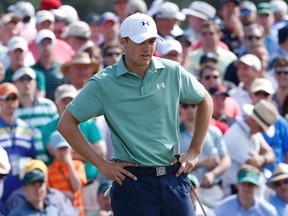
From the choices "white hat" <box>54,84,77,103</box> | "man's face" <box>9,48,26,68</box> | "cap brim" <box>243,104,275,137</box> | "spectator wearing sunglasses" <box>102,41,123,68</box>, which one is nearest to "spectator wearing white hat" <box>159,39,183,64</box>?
"spectator wearing sunglasses" <box>102,41,123,68</box>

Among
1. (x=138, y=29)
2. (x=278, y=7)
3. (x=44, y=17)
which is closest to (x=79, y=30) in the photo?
(x=44, y=17)

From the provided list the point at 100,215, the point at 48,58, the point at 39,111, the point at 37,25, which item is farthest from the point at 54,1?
the point at 100,215

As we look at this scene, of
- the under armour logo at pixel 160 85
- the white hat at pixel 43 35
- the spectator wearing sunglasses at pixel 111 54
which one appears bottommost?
the spectator wearing sunglasses at pixel 111 54

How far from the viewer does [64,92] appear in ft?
43.3

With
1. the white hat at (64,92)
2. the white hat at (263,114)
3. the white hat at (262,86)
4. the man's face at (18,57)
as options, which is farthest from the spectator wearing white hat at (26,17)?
the white hat at (263,114)

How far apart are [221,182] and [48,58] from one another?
9.10 feet

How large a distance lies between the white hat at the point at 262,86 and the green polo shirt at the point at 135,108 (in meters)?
5.80

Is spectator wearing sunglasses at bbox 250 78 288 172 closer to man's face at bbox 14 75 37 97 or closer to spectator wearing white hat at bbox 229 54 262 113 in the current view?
spectator wearing white hat at bbox 229 54 262 113

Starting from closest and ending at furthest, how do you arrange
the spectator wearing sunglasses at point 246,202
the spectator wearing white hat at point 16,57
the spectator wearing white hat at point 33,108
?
1. the spectator wearing sunglasses at point 246,202
2. the spectator wearing white hat at point 33,108
3. the spectator wearing white hat at point 16,57

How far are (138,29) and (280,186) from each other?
4.86m

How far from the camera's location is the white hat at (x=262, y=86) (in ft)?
46.6

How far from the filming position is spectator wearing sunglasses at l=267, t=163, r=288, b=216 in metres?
12.8

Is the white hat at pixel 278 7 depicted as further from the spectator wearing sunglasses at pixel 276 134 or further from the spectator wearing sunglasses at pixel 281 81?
the spectator wearing sunglasses at pixel 276 134

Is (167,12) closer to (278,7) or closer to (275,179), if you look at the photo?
(278,7)
